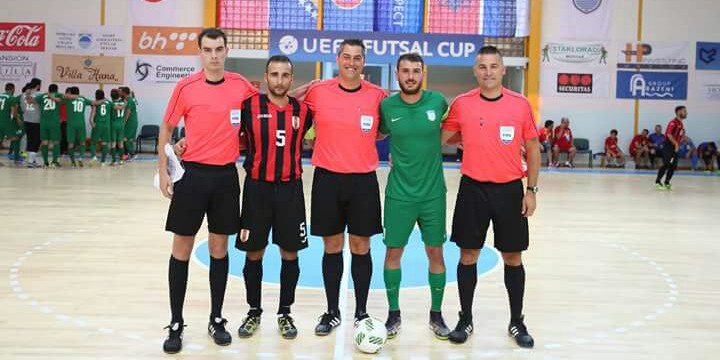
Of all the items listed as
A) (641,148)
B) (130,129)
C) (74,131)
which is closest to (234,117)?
(74,131)

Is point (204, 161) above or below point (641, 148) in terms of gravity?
below

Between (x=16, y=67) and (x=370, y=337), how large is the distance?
732 inches

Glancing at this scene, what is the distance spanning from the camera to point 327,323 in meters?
4.49

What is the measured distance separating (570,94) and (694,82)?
332 centimetres

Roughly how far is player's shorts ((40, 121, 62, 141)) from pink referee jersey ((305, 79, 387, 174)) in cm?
1214

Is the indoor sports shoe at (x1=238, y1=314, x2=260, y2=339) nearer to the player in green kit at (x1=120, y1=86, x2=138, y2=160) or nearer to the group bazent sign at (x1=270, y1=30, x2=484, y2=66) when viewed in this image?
the player in green kit at (x1=120, y1=86, x2=138, y2=160)

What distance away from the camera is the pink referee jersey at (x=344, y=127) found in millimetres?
4359

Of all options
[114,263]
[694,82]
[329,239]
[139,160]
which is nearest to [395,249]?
[329,239]

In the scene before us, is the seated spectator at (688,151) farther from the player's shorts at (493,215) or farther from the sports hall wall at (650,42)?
the player's shorts at (493,215)

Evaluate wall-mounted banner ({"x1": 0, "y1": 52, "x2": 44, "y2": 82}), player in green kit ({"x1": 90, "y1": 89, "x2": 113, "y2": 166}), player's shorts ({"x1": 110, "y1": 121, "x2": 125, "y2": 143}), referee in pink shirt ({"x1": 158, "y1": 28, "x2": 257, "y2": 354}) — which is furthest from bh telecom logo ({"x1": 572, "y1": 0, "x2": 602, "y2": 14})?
referee in pink shirt ({"x1": 158, "y1": 28, "x2": 257, "y2": 354})

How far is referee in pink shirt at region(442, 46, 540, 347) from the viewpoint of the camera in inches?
169

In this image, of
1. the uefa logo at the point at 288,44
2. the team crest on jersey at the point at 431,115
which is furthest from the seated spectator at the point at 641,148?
the team crest on jersey at the point at 431,115

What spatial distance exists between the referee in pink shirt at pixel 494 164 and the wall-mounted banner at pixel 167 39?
54.1 ft

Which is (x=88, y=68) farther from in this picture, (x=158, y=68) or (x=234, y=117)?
(x=234, y=117)
